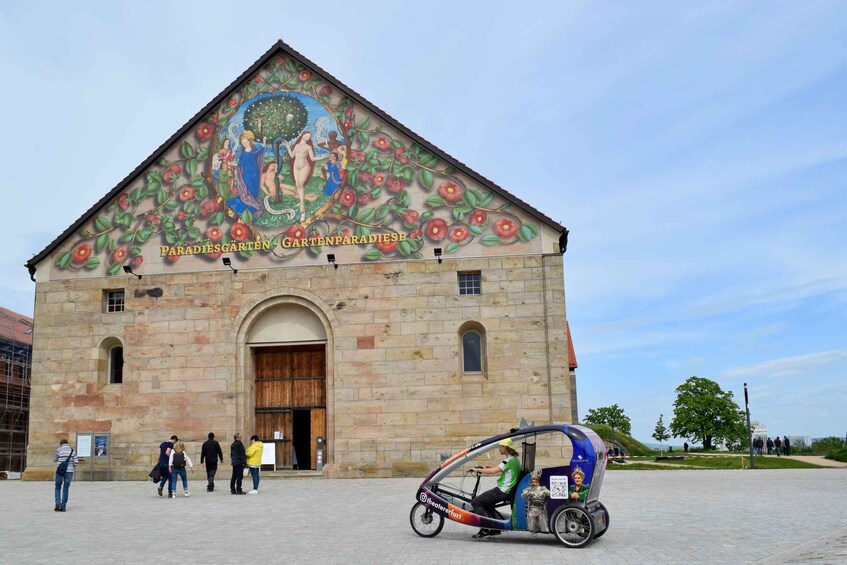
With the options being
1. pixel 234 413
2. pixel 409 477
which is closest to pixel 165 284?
pixel 234 413

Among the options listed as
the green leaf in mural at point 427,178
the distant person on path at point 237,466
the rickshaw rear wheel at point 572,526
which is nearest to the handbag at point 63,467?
the distant person on path at point 237,466

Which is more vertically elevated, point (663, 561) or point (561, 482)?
point (561, 482)

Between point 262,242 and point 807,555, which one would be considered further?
point 262,242

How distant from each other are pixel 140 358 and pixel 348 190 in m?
9.50

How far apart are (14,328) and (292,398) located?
2409 centimetres

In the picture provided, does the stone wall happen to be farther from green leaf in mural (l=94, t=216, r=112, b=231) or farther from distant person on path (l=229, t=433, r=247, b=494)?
distant person on path (l=229, t=433, r=247, b=494)

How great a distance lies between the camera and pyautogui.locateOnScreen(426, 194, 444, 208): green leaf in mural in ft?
92.0

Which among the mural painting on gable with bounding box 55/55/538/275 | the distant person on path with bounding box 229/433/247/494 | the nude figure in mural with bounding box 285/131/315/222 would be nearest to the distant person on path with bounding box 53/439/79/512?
the distant person on path with bounding box 229/433/247/494

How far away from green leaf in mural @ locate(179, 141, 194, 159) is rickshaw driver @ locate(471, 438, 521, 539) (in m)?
21.2

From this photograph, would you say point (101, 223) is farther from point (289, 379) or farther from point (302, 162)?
point (289, 379)

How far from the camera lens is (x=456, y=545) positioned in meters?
12.0

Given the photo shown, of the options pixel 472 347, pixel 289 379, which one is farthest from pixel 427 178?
pixel 289 379

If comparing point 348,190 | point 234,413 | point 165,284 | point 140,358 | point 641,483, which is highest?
point 348,190

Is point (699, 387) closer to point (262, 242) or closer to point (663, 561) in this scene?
point (262, 242)
